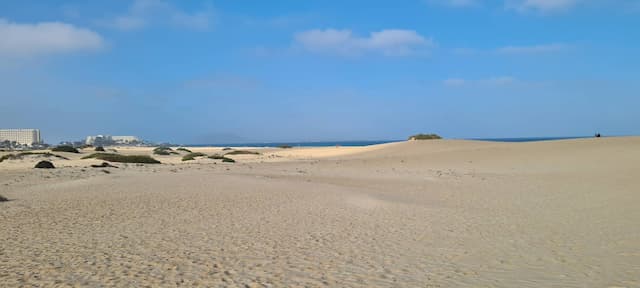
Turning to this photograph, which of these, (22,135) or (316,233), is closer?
(316,233)

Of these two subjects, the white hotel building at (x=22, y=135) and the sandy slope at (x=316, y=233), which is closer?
the sandy slope at (x=316, y=233)

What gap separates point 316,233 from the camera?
9.55 meters

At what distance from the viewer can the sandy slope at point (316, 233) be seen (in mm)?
6406

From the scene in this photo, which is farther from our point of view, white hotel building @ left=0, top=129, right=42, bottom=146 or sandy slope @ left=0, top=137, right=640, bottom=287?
white hotel building @ left=0, top=129, right=42, bottom=146

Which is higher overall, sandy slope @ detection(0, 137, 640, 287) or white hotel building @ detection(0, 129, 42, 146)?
white hotel building @ detection(0, 129, 42, 146)

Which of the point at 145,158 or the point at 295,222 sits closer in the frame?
the point at 295,222

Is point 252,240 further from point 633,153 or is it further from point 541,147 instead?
point 541,147

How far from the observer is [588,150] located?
33188 mm

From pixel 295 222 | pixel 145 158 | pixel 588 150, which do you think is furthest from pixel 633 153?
pixel 145 158

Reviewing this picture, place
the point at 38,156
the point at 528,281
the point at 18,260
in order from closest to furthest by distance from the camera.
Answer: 1. the point at 528,281
2. the point at 18,260
3. the point at 38,156

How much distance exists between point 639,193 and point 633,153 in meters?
16.3

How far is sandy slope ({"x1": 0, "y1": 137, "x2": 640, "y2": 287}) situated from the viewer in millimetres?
6406

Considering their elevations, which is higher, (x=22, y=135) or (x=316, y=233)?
(x=22, y=135)

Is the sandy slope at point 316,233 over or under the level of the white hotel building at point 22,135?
under
